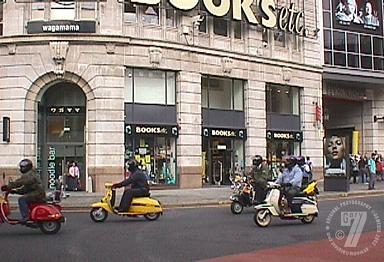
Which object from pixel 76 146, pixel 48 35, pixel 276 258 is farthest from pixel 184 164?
pixel 276 258

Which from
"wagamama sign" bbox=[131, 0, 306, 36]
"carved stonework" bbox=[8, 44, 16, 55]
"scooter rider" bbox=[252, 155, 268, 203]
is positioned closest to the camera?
"scooter rider" bbox=[252, 155, 268, 203]

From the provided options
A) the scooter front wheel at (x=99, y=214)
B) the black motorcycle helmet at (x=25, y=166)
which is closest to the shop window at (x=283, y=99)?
the scooter front wheel at (x=99, y=214)

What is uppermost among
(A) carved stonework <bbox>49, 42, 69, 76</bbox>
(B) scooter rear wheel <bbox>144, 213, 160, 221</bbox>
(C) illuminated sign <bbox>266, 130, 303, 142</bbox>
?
(A) carved stonework <bbox>49, 42, 69, 76</bbox>

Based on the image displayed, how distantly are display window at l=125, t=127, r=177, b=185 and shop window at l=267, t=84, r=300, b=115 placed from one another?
25.8ft

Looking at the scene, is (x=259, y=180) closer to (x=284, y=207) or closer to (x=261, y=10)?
(x=284, y=207)

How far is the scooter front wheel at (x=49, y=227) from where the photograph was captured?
12781 mm

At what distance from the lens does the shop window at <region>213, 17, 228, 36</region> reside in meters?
32.3

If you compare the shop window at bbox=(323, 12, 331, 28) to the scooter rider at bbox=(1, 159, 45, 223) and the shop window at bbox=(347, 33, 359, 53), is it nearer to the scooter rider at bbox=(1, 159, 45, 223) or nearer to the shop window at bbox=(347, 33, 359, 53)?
the shop window at bbox=(347, 33, 359, 53)

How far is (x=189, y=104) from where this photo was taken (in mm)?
30594

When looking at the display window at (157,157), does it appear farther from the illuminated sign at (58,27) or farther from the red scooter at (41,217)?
the red scooter at (41,217)

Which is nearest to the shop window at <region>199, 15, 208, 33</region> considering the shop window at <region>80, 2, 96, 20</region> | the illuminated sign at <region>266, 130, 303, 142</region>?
the shop window at <region>80, 2, 96, 20</region>

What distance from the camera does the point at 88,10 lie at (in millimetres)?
28406

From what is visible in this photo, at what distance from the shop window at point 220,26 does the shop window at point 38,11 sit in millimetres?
9419

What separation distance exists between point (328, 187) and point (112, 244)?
57.6 feet
